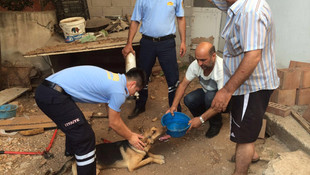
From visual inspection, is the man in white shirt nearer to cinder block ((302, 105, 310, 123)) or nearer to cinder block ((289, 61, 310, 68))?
cinder block ((302, 105, 310, 123))

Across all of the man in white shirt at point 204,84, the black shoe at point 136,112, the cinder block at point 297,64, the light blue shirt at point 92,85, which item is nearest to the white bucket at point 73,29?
the black shoe at point 136,112

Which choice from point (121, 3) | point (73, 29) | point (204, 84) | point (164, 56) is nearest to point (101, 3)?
point (121, 3)

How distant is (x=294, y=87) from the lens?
346cm

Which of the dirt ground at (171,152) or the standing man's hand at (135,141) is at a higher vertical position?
the standing man's hand at (135,141)

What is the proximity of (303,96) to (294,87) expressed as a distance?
0.22 m

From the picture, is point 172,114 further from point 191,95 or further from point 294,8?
point 294,8

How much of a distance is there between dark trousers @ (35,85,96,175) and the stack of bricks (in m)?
2.89

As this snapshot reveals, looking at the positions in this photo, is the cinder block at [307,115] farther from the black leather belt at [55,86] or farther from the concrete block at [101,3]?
the concrete block at [101,3]

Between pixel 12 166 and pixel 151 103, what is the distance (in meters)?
2.64

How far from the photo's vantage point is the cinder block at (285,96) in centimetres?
346

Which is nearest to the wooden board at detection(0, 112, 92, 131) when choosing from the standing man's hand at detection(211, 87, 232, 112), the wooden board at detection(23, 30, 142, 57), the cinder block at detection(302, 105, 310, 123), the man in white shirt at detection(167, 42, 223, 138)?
the wooden board at detection(23, 30, 142, 57)

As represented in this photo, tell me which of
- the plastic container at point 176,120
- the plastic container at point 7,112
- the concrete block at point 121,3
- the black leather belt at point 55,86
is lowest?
the plastic container at point 7,112

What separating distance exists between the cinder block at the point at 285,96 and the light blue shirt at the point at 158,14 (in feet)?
6.51

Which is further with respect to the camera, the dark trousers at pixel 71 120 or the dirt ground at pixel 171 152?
the dirt ground at pixel 171 152
